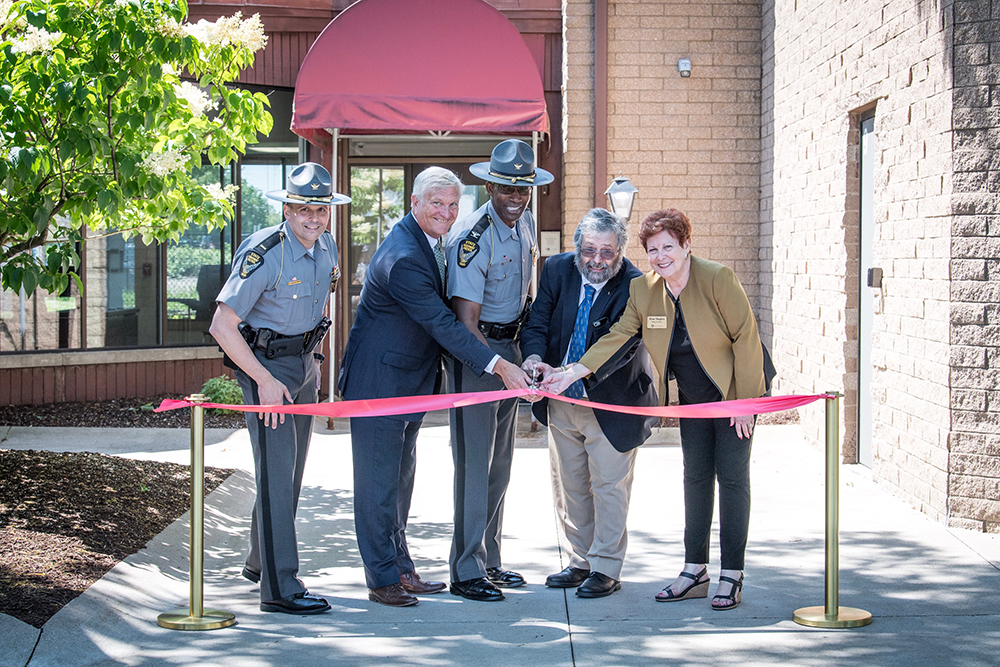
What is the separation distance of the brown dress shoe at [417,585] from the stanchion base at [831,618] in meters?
1.74

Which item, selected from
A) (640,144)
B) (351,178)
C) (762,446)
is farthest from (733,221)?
(351,178)

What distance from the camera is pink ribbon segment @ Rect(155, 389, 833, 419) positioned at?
460cm

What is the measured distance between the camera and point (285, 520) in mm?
4762

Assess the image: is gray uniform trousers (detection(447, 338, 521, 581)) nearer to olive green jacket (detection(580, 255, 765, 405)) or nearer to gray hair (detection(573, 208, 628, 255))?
gray hair (detection(573, 208, 628, 255))

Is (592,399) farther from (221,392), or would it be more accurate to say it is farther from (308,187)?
(221,392)

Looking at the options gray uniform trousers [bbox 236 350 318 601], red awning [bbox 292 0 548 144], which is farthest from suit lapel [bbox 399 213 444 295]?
red awning [bbox 292 0 548 144]

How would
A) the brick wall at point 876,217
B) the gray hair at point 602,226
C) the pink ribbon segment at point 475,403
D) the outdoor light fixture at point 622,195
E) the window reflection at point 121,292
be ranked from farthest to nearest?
the window reflection at point 121,292 < the outdoor light fixture at point 622,195 < the brick wall at point 876,217 < the gray hair at point 602,226 < the pink ribbon segment at point 475,403

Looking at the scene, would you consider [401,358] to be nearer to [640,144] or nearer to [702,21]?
[640,144]

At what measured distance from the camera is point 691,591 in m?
4.89

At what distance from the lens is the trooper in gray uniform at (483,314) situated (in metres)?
4.94

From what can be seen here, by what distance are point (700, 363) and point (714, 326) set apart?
0.19 metres

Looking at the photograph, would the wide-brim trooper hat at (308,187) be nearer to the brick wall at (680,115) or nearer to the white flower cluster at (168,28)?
the white flower cluster at (168,28)

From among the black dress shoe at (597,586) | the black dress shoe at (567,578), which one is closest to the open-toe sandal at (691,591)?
the black dress shoe at (597,586)

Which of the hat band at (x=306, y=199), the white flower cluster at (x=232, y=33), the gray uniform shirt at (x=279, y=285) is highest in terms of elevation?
the white flower cluster at (x=232, y=33)
